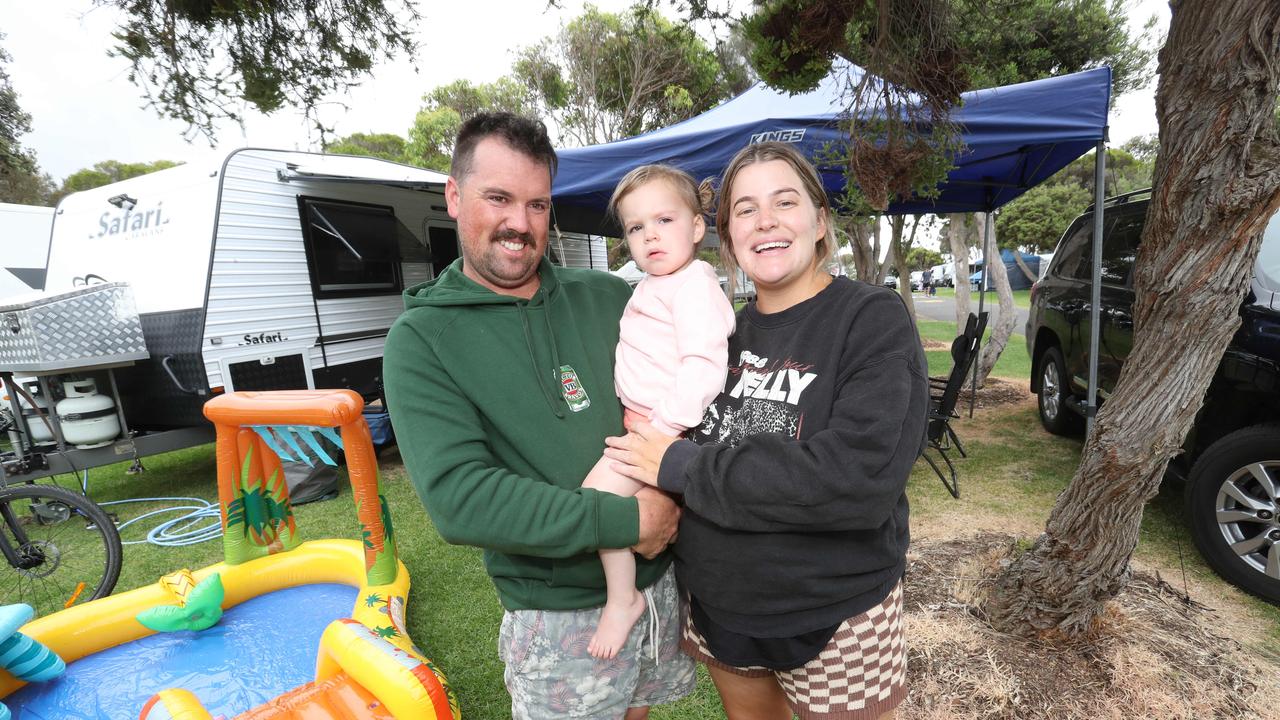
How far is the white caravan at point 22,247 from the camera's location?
785 centimetres

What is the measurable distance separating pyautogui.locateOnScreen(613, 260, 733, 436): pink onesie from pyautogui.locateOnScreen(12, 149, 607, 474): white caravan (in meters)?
5.05

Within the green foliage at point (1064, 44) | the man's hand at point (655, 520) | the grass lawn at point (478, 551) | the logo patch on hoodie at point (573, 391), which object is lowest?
the grass lawn at point (478, 551)

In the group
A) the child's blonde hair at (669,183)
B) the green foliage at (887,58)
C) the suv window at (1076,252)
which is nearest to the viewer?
the child's blonde hair at (669,183)

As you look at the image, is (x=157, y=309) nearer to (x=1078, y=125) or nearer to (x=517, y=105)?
(x=1078, y=125)

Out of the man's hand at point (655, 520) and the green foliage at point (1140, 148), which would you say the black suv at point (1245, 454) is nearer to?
the man's hand at point (655, 520)

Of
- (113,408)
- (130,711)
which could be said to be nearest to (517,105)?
(113,408)

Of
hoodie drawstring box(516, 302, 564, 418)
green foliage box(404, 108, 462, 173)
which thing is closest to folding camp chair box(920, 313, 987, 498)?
hoodie drawstring box(516, 302, 564, 418)

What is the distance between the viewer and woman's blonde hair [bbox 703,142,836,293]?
1.40 metres

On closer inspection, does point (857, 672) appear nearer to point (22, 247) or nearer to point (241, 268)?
point (241, 268)

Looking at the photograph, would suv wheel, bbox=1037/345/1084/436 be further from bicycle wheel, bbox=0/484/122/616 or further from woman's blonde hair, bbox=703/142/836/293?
bicycle wheel, bbox=0/484/122/616

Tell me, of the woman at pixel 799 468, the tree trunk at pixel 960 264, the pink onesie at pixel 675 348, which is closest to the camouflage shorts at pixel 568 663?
the woman at pixel 799 468

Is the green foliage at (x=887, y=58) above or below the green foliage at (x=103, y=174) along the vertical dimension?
below

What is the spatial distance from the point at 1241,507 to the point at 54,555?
7503 millimetres

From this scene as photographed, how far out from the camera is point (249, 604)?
3412mm
